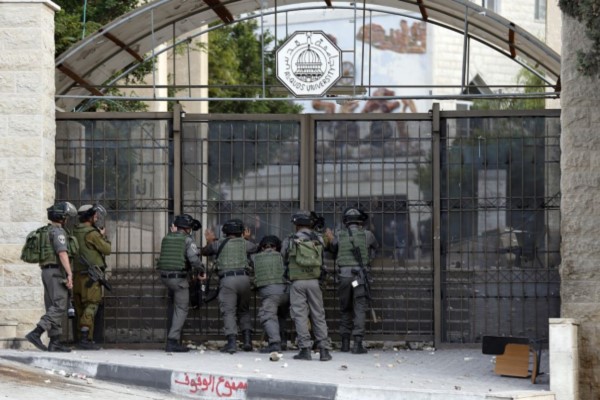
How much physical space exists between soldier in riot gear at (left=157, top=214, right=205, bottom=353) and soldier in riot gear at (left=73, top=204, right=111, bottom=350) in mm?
722

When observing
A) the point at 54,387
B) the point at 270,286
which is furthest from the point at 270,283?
the point at 54,387

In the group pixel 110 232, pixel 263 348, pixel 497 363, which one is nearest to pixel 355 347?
pixel 263 348

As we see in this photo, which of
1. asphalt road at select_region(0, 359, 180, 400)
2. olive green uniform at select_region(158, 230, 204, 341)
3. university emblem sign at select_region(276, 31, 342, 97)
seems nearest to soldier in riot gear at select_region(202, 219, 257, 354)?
olive green uniform at select_region(158, 230, 204, 341)

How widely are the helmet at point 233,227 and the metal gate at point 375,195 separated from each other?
2.71ft

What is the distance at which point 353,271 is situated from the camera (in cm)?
1575

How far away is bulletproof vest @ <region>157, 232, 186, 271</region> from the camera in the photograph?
15.7 m

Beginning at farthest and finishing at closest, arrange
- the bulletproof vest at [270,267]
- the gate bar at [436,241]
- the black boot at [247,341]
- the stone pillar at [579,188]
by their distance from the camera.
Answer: the gate bar at [436,241] < the black boot at [247,341] < the bulletproof vest at [270,267] < the stone pillar at [579,188]

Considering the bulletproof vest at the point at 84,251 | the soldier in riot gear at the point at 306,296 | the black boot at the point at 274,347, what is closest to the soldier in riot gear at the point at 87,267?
the bulletproof vest at the point at 84,251

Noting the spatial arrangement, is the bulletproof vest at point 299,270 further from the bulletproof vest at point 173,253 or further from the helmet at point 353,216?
the bulletproof vest at point 173,253

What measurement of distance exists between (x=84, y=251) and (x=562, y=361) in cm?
609

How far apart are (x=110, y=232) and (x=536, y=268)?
534 cm

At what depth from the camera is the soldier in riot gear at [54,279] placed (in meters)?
14.8

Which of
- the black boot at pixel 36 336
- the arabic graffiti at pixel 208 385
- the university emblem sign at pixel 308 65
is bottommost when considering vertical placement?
the arabic graffiti at pixel 208 385

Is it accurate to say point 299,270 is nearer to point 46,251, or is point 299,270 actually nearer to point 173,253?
point 173,253
